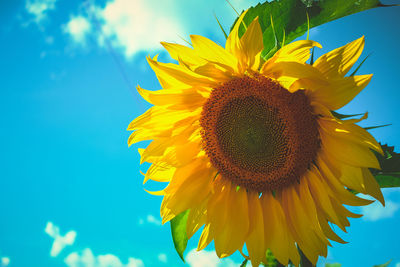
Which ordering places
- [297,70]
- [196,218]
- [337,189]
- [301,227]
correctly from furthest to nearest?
1. [196,218]
2. [301,227]
3. [337,189]
4. [297,70]

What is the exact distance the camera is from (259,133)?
1.89 metres

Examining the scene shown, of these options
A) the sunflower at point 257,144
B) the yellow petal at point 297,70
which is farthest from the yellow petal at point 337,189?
the yellow petal at point 297,70

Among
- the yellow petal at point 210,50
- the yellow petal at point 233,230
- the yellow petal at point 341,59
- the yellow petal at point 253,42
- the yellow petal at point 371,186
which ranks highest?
the yellow petal at point 210,50

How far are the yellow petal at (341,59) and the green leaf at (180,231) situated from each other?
1162 millimetres

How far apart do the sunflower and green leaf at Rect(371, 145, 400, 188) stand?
4.7 inches

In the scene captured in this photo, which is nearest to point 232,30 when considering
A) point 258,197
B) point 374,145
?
point 374,145

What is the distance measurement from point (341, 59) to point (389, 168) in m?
0.57

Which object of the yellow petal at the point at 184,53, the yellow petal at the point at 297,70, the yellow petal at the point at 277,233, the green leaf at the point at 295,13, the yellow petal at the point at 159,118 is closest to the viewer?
the yellow petal at the point at 297,70

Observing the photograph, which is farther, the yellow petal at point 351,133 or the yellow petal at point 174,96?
the yellow petal at point 174,96

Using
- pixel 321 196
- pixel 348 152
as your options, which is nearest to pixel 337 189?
pixel 321 196

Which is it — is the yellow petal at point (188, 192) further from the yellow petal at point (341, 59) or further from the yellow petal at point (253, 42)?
the yellow petal at point (341, 59)

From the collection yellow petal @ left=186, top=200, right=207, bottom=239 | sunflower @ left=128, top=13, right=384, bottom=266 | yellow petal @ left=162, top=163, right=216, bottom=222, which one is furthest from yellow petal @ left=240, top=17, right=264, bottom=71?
yellow petal @ left=186, top=200, right=207, bottom=239

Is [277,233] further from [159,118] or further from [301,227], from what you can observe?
[159,118]

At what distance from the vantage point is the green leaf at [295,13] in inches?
60.1
